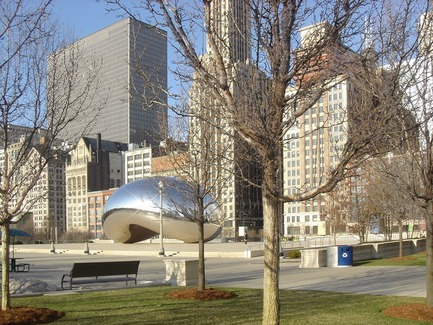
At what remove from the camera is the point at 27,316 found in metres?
9.97

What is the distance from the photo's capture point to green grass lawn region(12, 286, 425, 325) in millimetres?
10062

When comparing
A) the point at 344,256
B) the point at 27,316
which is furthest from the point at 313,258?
the point at 27,316

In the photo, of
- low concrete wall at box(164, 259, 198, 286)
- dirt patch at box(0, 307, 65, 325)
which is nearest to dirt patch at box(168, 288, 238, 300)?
low concrete wall at box(164, 259, 198, 286)

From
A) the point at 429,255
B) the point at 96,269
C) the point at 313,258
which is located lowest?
the point at 313,258

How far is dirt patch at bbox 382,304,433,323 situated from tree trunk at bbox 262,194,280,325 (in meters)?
4.96

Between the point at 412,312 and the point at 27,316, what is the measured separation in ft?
23.8

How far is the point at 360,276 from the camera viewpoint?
62.3 feet

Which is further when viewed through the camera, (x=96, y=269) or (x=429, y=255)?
(x=96, y=269)

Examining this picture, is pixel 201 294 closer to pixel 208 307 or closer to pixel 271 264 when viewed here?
pixel 208 307

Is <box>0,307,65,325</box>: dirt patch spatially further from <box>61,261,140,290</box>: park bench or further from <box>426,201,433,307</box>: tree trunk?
<box>426,201,433,307</box>: tree trunk

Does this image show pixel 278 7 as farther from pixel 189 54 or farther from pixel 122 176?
pixel 122 176

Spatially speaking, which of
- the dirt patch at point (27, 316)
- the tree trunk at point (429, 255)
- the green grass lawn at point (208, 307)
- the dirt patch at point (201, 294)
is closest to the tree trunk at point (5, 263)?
the dirt patch at point (27, 316)

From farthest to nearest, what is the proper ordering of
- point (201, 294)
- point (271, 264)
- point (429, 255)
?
point (201, 294) < point (429, 255) < point (271, 264)

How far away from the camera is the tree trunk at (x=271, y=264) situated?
616 cm
